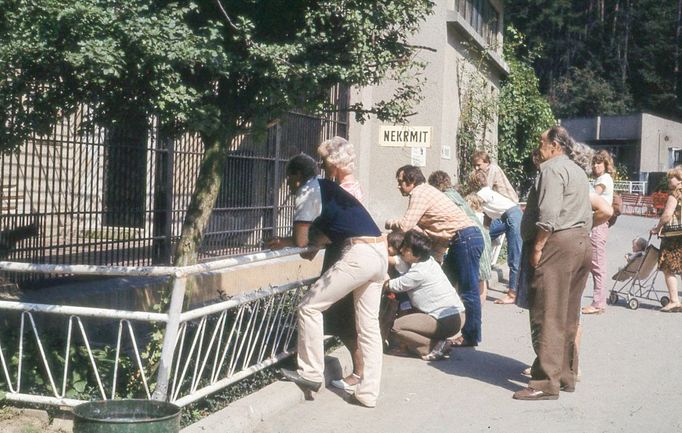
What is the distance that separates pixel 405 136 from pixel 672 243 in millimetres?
3764

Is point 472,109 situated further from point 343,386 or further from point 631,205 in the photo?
point 631,205

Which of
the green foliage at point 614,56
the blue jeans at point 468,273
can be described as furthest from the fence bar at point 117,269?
the green foliage at point 614,56

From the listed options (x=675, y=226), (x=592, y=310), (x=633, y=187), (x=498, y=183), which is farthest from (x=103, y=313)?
(x=633, y=187)

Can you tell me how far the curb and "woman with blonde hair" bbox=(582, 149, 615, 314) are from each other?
15.2 feet

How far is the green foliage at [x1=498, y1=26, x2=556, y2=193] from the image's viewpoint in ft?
70.9

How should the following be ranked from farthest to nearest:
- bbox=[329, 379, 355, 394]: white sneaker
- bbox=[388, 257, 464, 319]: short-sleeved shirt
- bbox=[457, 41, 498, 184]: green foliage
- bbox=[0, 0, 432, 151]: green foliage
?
bbox=[457, 41, 498, 184]: green foliage
bbox=[388, 257, 464, 319]: short-sleeved shirt
bbox=[329, 379, 355, 394]: white sneaker
bbox=[0, 0, 432, 151]: green foliage

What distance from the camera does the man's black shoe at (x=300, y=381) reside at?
6512 millimetres

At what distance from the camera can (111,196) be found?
8.60 meters

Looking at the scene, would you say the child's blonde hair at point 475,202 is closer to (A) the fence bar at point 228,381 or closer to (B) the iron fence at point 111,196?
(B) the iron fence at point 111,196

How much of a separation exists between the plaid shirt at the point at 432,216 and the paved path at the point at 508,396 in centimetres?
119

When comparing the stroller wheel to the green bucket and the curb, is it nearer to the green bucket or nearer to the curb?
the curb

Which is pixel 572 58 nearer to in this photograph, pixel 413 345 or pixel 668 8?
pixel 668 8

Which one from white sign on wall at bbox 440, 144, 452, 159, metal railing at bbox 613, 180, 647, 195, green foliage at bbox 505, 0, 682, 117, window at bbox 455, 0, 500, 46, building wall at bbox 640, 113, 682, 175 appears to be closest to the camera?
white sign on wall at bbox 440, 144, 452, 159

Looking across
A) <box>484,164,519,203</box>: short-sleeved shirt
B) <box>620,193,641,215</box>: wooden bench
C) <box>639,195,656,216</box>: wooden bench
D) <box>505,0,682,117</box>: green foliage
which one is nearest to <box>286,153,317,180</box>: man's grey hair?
<box>484,164,519,203</box>: short-sleeved shirt
